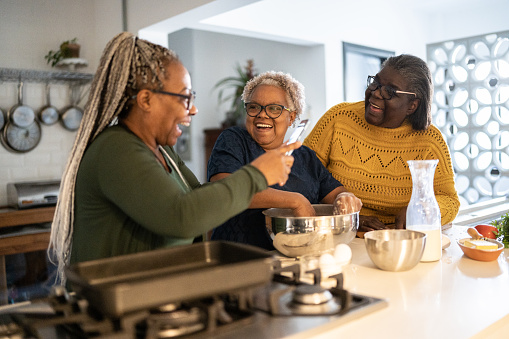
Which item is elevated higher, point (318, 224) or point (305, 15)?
point (305, 15)

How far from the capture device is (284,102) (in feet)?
6.68

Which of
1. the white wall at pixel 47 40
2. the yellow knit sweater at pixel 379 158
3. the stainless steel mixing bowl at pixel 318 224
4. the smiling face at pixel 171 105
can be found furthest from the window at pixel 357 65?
the smiling face at pixel 171 105

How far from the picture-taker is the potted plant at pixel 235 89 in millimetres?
5141

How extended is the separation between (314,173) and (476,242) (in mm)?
735

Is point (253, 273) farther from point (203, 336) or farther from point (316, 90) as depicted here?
point (316, 90)

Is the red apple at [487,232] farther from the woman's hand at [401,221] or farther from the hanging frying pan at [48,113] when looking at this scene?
the hanging frying pan at [48,113]

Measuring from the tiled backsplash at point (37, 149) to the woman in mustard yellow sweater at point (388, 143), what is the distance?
230cm

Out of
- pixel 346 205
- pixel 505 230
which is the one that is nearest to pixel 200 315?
pixel 346 205

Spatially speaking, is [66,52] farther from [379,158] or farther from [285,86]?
[379,158]

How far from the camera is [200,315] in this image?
3.19ft

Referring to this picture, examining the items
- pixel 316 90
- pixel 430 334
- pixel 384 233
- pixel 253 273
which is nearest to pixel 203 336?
pixel 253 273

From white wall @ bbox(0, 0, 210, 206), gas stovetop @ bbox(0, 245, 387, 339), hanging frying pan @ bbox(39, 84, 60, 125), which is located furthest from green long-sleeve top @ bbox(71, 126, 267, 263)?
hanging frying pan @ bbox(39, 84, 60, 125)

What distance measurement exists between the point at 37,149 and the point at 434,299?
356 centimetres

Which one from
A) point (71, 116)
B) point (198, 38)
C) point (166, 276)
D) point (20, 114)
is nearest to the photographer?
point (166, 276)
